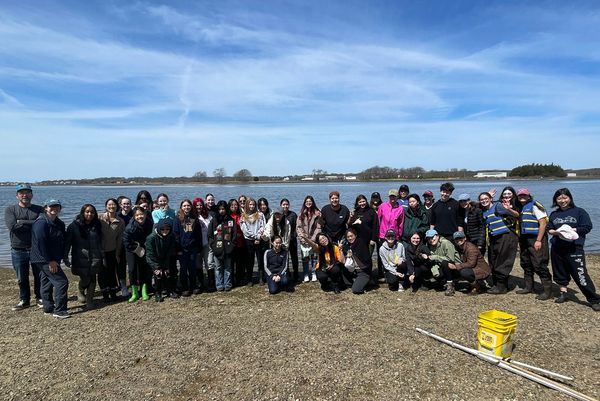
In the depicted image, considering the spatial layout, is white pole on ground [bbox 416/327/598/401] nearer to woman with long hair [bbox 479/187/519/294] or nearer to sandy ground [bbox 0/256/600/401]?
sandy ground [bbox 0/256/600/401]

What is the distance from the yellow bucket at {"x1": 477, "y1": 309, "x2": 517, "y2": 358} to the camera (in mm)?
4328

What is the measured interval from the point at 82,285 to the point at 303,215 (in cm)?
437

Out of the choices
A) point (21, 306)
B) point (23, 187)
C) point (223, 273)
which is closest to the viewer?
point (23, 187)

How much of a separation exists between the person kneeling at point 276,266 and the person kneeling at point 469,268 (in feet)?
10.3

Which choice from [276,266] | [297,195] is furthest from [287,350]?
[297,195]

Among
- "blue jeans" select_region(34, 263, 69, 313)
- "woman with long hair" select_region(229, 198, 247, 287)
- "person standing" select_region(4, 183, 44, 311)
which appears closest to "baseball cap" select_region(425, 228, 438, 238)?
"woman with long hair" select_region(229, 198, 247, 287)

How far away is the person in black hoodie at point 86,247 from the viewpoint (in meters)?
6.38

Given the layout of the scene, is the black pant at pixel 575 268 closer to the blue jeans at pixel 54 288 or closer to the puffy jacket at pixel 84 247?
the puffy jacket at pixel 84 247

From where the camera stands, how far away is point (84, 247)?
645cm

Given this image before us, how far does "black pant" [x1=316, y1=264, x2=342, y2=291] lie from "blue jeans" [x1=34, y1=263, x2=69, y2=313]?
442 centimetres

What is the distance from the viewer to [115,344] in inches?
203

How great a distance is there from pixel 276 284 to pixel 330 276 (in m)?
1.10

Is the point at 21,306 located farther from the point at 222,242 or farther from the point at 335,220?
the point at 335,220

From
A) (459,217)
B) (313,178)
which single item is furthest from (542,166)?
(459,217)
